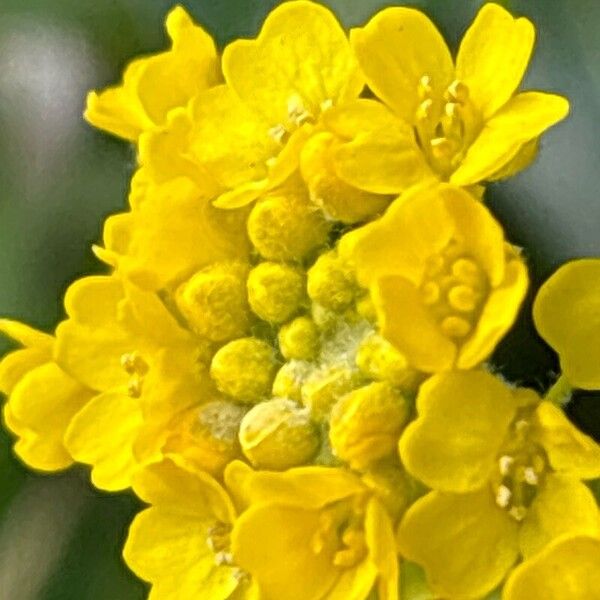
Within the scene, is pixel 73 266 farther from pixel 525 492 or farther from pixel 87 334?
pixel 525 492

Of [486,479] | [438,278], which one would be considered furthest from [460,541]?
[438,278]

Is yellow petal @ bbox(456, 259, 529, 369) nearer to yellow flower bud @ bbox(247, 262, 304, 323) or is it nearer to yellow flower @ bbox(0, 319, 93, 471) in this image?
yellow flower bud @ bbox(247, 262, 304, 323)

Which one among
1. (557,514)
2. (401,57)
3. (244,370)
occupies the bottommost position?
(557,514)

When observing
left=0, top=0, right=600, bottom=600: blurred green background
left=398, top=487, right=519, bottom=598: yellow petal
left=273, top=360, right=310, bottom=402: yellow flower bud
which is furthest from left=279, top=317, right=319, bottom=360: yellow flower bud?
left=0, top=0, right=600, bottom=600: blurred green background

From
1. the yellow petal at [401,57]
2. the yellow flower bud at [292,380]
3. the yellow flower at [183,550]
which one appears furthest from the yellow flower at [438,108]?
the yellow flower at [183,550]

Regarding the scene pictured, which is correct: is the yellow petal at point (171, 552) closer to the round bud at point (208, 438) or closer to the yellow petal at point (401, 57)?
the round bud at point (208, 438)

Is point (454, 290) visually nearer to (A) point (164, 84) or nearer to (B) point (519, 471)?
(B) point (519, 471)
